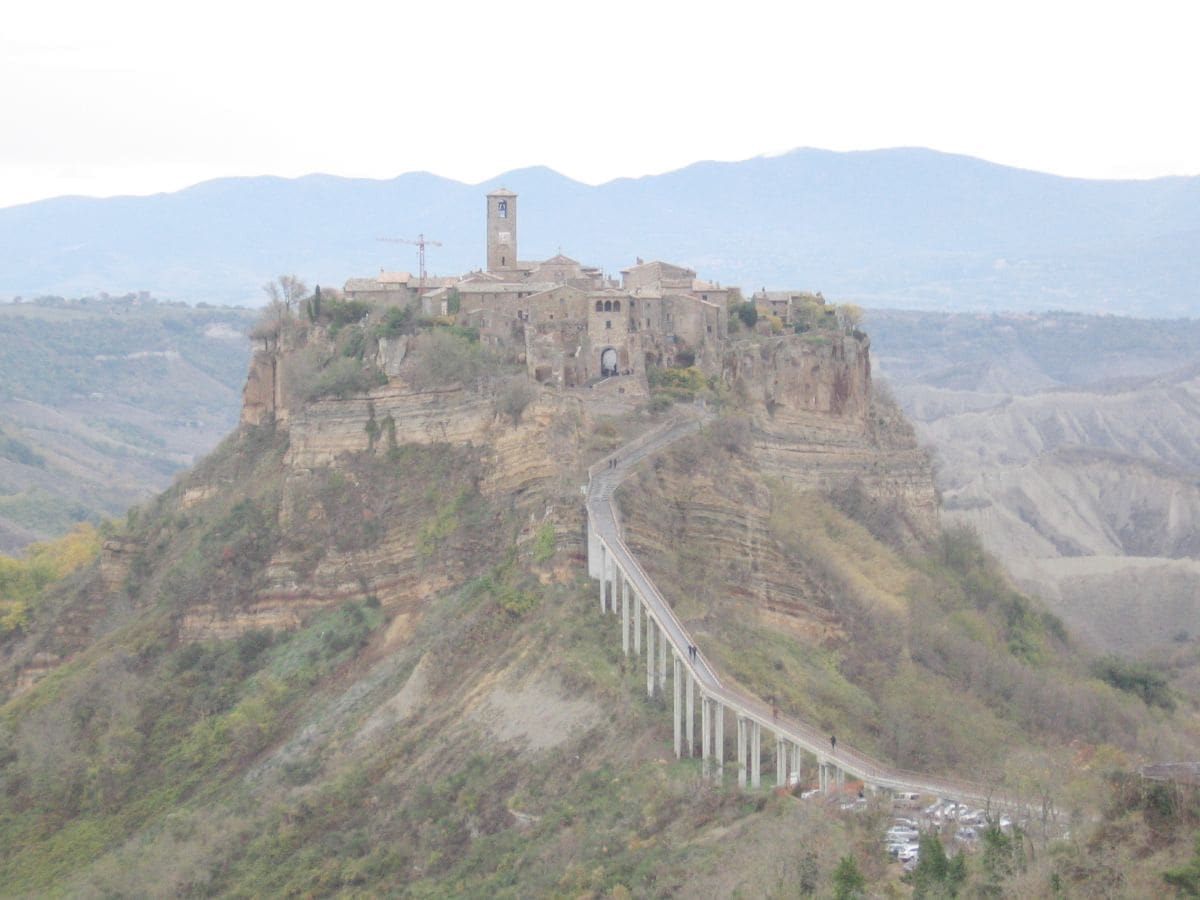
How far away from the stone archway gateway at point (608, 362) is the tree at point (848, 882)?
29.3 meters

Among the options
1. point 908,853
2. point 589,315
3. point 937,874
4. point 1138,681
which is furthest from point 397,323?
point 937,874

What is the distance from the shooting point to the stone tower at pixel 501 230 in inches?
2655

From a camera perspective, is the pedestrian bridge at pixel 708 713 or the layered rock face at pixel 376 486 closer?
the pedestrian bridge at pixel 708 713

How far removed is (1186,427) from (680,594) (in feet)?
497

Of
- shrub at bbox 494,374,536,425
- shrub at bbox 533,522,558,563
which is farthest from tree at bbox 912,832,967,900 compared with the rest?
shrub at bbox 494,374,536,425

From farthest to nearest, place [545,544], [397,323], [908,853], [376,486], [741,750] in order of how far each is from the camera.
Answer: [397,323] < [376,486] < [545,544] < [741,750] < [908,853]

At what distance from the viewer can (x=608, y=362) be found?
2338 inches

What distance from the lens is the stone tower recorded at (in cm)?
6744

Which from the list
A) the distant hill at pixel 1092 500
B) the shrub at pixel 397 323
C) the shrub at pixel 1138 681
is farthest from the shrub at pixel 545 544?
the distant hill at pixel 1092 500

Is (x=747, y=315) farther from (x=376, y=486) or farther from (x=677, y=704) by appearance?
(x=677, y=704)

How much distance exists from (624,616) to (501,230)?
25851 millimetres

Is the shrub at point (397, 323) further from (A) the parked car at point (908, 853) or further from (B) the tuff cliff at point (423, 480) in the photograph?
(A) the parked car at point (908, 853)

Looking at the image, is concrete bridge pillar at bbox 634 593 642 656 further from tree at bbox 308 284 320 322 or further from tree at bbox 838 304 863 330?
tree at bbox 838 304 863 330

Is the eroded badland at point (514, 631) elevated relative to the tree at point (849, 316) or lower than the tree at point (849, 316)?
lower
